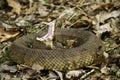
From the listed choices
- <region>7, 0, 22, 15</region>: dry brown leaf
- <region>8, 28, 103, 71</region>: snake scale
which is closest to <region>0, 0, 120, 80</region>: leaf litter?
<region>7, 0, 22, 15</region>: dry brown leaf

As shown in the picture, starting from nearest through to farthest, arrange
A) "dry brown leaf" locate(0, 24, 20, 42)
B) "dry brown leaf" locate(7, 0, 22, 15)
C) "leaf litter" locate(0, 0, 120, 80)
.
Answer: "leaf litter" locate(0, 0, 120, 80)
"dry brown leaf" locate(0, 24, 20, 42)
"dry brown leaf" locate(7, 0, 22, 15)

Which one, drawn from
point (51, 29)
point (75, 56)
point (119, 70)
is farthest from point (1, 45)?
point (119, 70)

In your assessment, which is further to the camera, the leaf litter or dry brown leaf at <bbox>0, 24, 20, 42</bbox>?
dry brown leaf at <bbox>0, 24, 20, 42</bbox>

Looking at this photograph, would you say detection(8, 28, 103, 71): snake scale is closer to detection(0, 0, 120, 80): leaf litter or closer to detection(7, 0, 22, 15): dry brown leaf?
detection(0, 0, 120, 80): leaf litter

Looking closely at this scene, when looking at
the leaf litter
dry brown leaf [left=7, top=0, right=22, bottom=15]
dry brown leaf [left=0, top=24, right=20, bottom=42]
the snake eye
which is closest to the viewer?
the leaf litter

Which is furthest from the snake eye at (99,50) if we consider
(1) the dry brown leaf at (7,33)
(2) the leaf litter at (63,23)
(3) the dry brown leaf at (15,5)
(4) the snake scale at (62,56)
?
(3) the dry brown leaf at (15,5)

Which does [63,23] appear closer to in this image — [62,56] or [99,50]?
[99,50]

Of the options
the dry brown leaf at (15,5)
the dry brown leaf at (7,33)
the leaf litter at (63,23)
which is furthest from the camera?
the dry brown leaf at (15,5)

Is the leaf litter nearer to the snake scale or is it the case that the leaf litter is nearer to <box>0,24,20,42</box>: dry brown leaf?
<box>0,24,20,42</box>: dry brown leaf

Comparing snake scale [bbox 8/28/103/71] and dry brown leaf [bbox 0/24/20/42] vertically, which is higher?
dry brown leaf [bbox 0/24/20/42]

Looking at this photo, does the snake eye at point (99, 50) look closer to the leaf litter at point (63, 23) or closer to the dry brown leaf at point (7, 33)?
the leaf litter at point (63, 23)

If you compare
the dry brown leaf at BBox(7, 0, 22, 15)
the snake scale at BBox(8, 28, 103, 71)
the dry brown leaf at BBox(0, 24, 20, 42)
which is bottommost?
the snake scale at BBox(8, 28, 103, 71)

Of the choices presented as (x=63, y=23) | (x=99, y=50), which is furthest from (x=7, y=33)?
(x=99, y=50)
